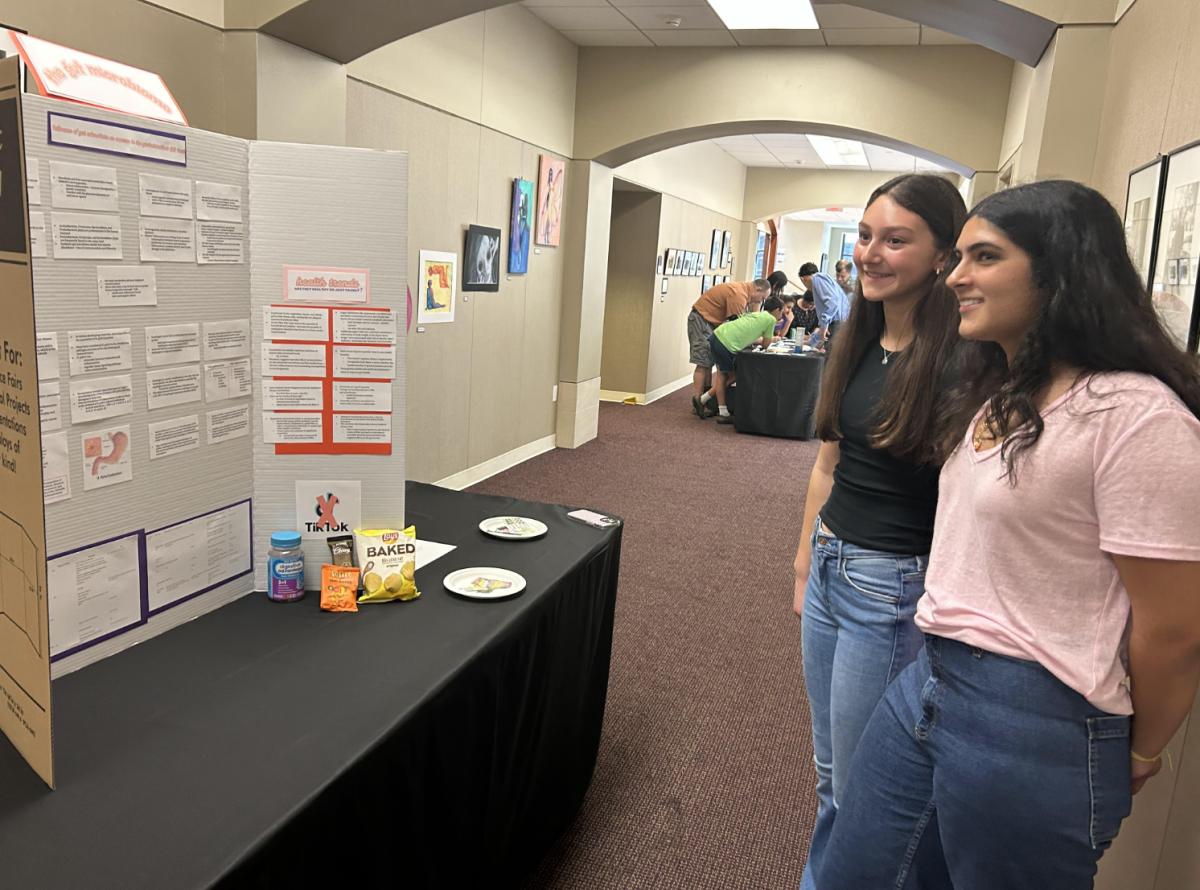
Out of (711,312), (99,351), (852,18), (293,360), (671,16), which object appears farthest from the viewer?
(711,312)

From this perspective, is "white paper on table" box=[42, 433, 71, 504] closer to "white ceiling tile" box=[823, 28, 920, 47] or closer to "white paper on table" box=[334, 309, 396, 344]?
"white paper on table" box=[334, 309, 396, 344]

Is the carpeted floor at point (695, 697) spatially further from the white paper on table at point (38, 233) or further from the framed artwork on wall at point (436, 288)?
the white paper on table at point (38, 233)

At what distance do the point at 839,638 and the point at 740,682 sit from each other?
1.69m

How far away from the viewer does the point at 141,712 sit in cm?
129

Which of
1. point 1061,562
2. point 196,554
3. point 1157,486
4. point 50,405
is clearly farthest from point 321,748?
point 1157,486

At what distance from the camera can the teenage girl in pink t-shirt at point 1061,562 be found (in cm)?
98

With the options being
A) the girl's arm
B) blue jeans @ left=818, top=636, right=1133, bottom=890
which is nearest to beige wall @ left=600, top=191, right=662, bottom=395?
blue jeans @ left=818, top=636, right=1133, bottom=890

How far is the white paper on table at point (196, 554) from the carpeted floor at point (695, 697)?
1048 mm

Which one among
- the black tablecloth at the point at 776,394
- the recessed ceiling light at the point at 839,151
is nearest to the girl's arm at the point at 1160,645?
the black tablecloth at the point at 776,394

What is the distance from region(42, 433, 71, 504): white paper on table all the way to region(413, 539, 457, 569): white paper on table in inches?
29.7

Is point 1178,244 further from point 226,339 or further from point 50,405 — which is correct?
point 50,405

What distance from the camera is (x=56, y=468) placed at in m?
1.30

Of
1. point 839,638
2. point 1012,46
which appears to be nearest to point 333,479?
point 839,638

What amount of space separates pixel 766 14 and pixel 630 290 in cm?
418
